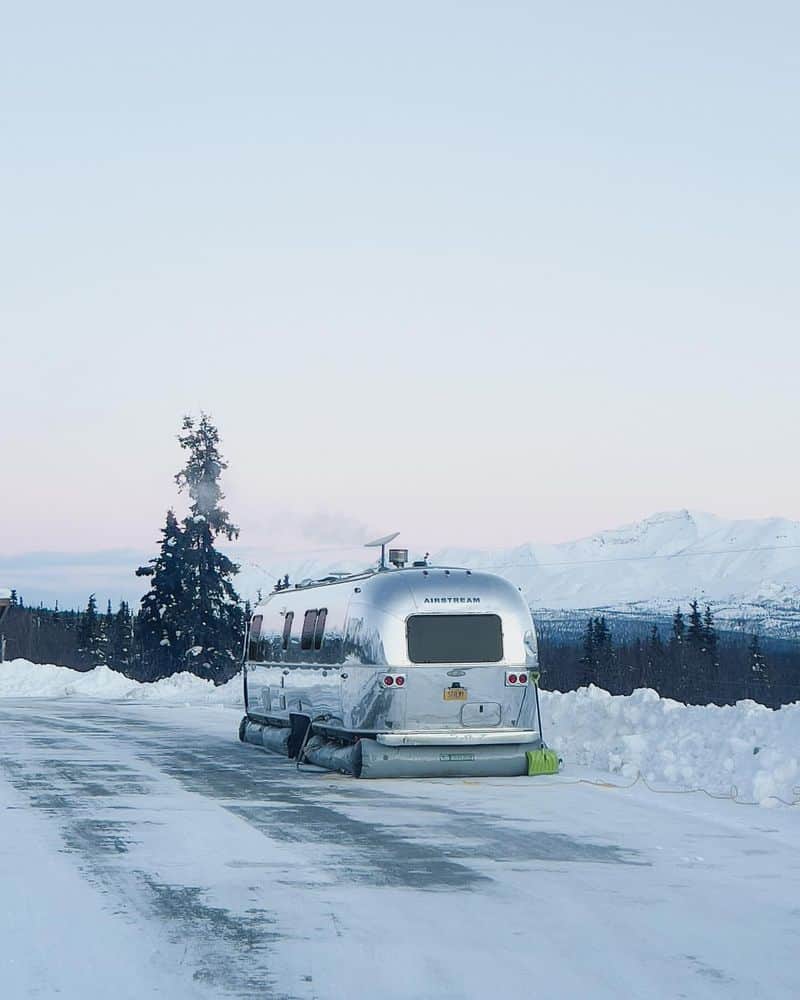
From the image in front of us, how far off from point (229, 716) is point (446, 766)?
58.8 feet

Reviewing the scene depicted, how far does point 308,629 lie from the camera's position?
20141 mm

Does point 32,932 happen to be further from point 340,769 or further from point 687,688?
point 687,688

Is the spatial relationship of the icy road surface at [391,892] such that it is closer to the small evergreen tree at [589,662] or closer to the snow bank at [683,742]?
the snow bank at [683,742]

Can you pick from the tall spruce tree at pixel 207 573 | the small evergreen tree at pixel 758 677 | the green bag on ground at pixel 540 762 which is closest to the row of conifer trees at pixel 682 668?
the small evergreen tree at pixel 758 677

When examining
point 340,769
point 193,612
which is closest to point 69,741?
point 340,769

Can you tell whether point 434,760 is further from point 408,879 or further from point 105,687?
point 105,687

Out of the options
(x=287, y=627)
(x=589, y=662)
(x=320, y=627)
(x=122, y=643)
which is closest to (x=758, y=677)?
(x=589, y=662)

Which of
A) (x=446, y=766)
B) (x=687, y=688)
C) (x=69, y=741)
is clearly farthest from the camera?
(x=687, y=688)

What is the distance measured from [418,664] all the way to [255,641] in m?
7.35

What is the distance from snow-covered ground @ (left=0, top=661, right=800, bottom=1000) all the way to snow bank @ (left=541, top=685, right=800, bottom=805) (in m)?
0.06

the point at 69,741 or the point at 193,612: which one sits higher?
the point at 193,612

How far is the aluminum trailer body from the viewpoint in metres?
16.9

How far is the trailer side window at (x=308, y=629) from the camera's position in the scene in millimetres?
19895

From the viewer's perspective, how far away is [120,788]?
16031mm
